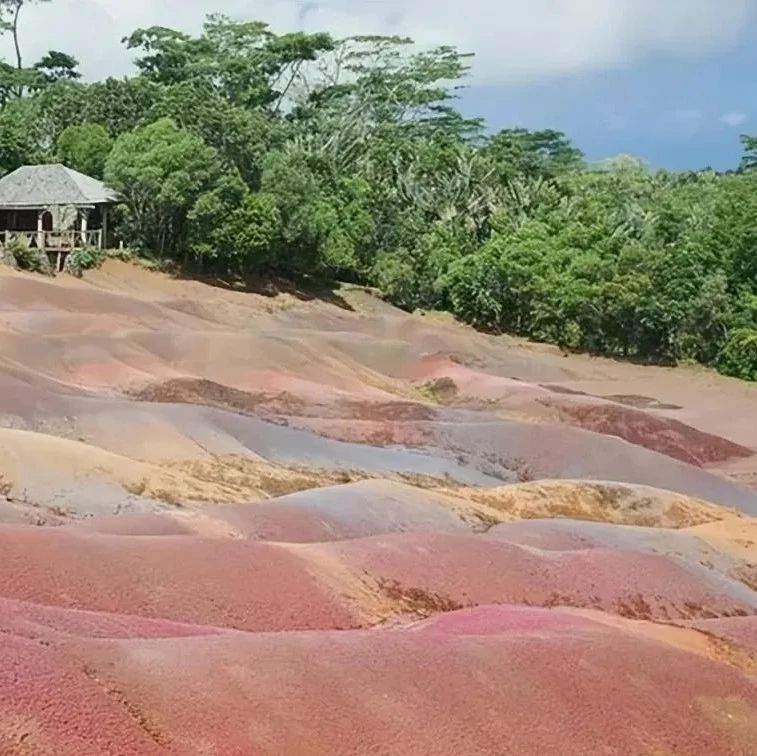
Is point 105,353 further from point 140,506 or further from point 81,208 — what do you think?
point 81,208

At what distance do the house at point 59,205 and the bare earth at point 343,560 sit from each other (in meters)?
15.1

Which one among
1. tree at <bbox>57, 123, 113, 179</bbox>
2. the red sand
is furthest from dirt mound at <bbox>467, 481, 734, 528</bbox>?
tree at <bbox>57, 123, 113, 179</bbox>

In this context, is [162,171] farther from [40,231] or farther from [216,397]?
[216,397]

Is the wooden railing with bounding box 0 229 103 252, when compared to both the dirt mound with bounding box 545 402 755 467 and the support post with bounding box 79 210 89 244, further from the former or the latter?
the dirt mound with bounding box 545 402 755 467

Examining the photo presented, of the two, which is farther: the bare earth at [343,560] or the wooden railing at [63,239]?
the wooden railing at [63,239]

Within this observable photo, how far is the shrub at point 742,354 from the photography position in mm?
57812

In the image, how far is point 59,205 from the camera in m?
61.8

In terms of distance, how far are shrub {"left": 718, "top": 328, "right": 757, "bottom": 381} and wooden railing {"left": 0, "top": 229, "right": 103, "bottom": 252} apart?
30.3 meters

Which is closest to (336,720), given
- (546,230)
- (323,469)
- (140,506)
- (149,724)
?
(149,724)

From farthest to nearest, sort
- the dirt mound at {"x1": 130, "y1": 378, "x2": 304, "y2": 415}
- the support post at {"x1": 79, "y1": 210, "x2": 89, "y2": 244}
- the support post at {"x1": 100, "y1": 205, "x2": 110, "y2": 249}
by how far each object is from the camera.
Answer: the support post at {"x1": 100, "y1": 205, "x2": 110, "y2": 249} < the support post at {"x1": 79, "y1": 210, "x2": 89, "y2": 244} < the dirt mound at {"x1": 130, "y1": 378, "x2": 304, "y2": 415}

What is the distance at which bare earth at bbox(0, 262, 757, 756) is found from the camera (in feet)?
34.7

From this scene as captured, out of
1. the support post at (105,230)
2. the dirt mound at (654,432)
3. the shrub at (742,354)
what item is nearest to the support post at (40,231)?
the support post at (105,230)

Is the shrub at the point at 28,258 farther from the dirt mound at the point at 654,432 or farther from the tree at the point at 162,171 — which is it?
the dirt mound at the point at 654,432

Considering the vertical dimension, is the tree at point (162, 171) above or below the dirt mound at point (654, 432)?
above
